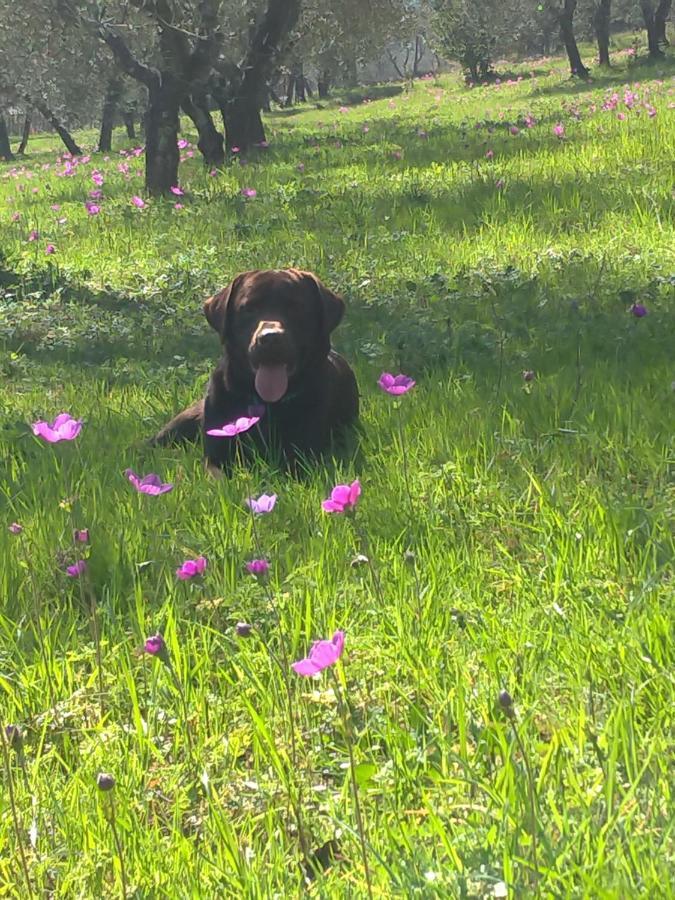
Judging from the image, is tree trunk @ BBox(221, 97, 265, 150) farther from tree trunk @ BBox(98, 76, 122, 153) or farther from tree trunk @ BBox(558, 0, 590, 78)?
tree trunk @ BBox(98, 76, 122, 153)

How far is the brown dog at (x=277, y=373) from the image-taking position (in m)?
4.42

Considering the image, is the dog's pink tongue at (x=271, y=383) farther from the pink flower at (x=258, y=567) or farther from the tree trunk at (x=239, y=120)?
the tree trunk at (x=239, y=120)

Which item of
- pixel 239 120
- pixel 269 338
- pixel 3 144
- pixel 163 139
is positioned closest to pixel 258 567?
pixel 269 338

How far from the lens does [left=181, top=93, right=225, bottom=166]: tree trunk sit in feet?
64.4

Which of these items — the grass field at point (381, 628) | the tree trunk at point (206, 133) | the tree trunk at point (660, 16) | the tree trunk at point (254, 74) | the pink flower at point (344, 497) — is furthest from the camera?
the tree trunk at point (660, 16)

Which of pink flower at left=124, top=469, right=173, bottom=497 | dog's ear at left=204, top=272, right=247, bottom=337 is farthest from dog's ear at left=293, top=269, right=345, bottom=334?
pink flower at left=124, top=469, right=173, bottom=497

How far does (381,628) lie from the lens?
8.32 ft

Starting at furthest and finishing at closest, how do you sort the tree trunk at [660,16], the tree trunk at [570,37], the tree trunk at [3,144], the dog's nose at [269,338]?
1. the tree trunk at [3,144]
2. the tree trunk at [660,16]
3. the tree trunk at [570,37]
4. the dog's nose at [269,338]

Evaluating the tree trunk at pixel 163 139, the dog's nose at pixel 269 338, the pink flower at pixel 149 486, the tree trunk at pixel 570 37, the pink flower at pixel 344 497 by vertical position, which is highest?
the tree trunk at pixel 570 37

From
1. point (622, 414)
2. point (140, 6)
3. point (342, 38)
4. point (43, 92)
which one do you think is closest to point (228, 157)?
point (140, 6)

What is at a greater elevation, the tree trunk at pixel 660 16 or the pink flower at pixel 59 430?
the tree trunk at pixel 660 16

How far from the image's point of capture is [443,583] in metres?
2.76

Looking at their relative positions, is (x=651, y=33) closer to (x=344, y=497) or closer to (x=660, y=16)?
(x=660, y=16)


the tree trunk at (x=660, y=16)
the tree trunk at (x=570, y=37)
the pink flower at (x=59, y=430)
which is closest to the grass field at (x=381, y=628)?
the pink flower at (x=59, y=430)
